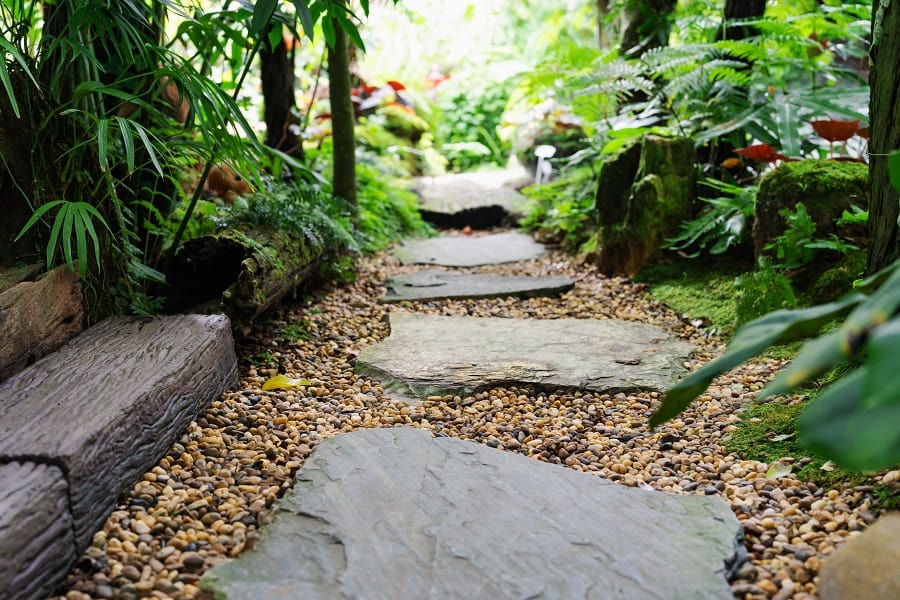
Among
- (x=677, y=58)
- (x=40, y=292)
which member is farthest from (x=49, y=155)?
(x=677, y=58)

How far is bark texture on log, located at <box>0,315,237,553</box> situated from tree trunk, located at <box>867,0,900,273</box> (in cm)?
191

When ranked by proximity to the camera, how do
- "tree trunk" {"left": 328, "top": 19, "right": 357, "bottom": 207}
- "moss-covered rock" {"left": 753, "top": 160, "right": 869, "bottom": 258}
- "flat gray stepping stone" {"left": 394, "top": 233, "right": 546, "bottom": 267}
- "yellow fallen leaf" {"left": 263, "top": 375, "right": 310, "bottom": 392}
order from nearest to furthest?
→ "yellow fallen leaf" {"left": 263, "top": 375, "right": 310, "bottom": 392}
"moss-covered rock" {"left": 753, "top": 160, "right": 869, "bottom": 258}
"tree trunk" {"left": 328, "top": 19, "right": 357, "bottom": 207}
"flat gray stepping stone" {"left": 394, "top": 233, "right": 546, "bottom": 267}

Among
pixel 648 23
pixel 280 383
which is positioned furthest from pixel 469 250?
pixel 280 383

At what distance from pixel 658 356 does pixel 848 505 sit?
118 centimetres

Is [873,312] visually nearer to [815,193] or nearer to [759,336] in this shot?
[759,336]

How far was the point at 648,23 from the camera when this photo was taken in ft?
15.9

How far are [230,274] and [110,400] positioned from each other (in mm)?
1117

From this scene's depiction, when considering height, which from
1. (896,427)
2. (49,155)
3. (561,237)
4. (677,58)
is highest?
(677,58)

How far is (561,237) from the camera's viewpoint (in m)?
5.11

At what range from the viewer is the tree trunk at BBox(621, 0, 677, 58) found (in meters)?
4.81

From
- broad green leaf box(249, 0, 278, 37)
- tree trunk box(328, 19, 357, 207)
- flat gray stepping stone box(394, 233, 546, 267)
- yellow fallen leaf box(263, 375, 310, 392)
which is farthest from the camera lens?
flat gray stepping stone box(394, 233, 546, 267)

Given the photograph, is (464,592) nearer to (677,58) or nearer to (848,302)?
(848,302)

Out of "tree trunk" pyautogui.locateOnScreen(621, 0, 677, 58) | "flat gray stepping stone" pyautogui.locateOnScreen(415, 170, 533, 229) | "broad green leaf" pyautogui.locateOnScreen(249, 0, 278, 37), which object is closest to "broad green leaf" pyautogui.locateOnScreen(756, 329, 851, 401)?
"broad green leaf" pyautogui.locateOnScreen(249, 0, 278, 37)

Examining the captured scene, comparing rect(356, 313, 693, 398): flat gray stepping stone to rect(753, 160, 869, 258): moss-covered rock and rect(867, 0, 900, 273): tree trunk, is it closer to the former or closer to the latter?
rect(753, 160, 869, 258): moss-covered rock
